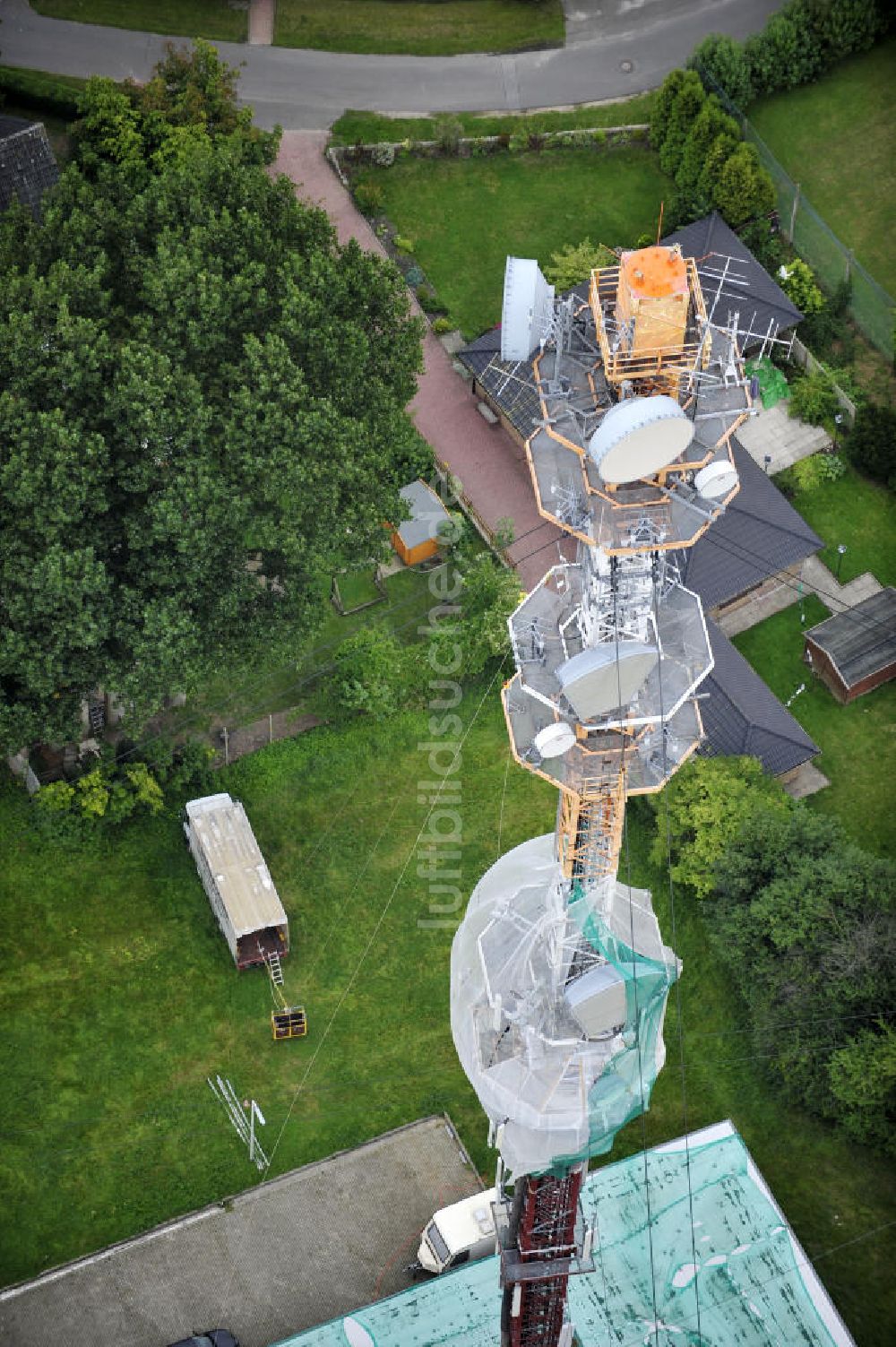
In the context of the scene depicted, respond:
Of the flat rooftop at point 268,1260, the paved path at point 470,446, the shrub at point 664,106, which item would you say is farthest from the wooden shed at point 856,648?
the shrub at point 664,106

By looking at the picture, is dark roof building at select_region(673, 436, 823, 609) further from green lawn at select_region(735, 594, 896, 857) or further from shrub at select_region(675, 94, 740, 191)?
shrub at select_region(675, 94, 740, 191)

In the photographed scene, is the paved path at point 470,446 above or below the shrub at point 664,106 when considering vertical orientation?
below

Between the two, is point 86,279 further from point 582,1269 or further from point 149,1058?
point 582,1269

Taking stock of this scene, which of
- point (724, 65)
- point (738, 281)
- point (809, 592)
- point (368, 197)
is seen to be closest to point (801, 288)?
point (738, 281)

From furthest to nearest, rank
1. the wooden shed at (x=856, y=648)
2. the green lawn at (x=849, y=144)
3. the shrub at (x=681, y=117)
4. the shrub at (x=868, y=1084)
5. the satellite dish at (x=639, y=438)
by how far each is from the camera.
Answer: the green lawn at (x=849, y=144), the shrub at (x=681, y=117), the wooden shed at (x=856, y=648), the shrub at (x=868, y=1084), the satellite dish at (x=639, y=438)

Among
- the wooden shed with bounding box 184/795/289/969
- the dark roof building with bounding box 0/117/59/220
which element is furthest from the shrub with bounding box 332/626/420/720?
the dark roof building with bounding box 0/117/59/220

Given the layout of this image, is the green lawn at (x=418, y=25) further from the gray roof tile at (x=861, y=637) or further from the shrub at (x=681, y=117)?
the gray roof tile at (x=861, y=637)

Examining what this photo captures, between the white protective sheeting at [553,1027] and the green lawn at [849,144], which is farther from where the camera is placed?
the green lawn at [849,144]
